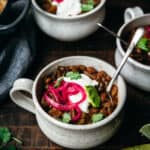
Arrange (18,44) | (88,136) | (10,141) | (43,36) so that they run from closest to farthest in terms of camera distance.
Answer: (88,136) < (10,141) < (18,44) < (43,36)

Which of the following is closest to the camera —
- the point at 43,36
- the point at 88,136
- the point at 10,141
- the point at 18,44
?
the point at 88,136

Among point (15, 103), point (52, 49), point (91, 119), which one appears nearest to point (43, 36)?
point (52, 49)

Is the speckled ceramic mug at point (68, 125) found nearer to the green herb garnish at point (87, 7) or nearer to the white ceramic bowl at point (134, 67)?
the white ceramic bowl at point (134, 67)

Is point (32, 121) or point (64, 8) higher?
point (64, 8)

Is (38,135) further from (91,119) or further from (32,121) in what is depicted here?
(91,119)

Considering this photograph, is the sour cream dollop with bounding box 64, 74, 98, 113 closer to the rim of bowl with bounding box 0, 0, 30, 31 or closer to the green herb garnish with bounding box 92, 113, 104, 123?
the green herb garnish with bounding box 92, 113, 104, 123

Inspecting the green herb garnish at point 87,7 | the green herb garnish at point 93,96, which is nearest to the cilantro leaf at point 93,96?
the green herb garnish at point 93,96
